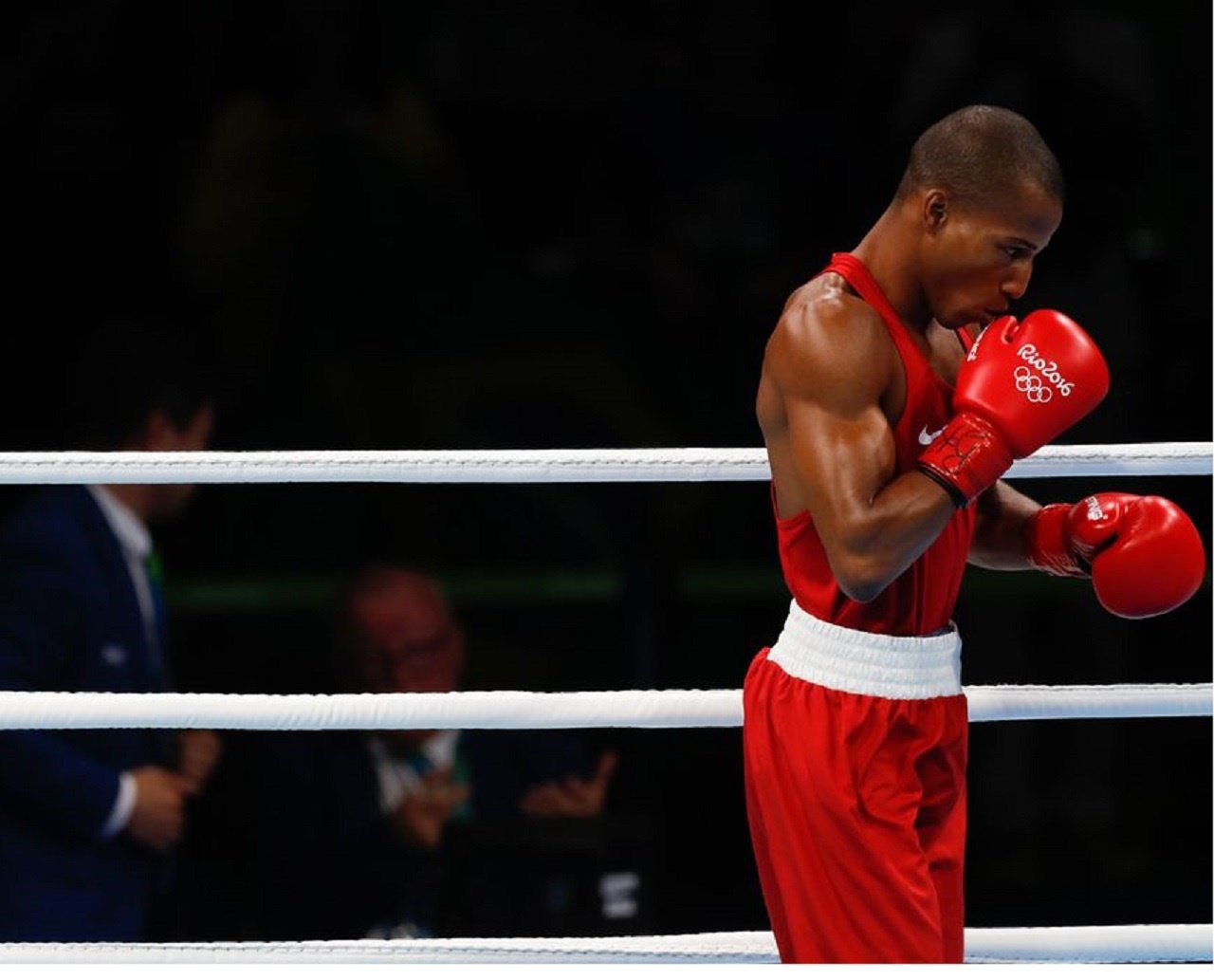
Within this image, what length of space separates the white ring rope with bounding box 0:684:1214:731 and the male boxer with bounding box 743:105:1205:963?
0.18 meters

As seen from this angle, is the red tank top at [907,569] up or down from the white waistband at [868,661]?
up

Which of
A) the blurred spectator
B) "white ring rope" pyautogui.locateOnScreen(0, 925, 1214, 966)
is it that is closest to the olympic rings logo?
"white ring rope" pyautogui.locateOnScreen(0, 925, 1214, 966)

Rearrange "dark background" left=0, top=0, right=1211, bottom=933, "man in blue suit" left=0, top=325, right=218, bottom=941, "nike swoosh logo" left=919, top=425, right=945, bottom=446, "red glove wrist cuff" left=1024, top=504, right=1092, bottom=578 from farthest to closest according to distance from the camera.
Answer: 1. "dark background" left=0, top=0, right=1211, bottom=933
2. "man in blue suit" left=0, top=325, right=218, bottom=941
3. "red glove wrist cuff" left=1024, top=504, right=1092, bottom=578
4. "nike swoosh logo" left=919, top=425, right=945, bottom=446

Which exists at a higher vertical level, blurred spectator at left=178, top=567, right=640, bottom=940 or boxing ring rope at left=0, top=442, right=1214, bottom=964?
boxing ring rope at left=0, top=442, right=1214, bottom=964

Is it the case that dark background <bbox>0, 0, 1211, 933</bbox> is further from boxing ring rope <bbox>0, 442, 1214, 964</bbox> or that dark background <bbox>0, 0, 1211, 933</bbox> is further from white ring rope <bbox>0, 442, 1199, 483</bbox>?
white ring rope <bbox>0, 442, 1199, 483</bbox>

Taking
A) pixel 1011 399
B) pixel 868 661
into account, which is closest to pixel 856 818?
pixel 868 661

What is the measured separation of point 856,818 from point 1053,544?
34cm

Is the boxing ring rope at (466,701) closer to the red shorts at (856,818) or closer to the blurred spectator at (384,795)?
the red shorts at (856,818)

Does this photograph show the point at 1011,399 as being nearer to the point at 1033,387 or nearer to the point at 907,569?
the point at 1033,387

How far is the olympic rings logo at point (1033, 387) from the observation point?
154 cm

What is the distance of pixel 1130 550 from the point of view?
5.49ft

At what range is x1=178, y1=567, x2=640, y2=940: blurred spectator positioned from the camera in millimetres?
2982

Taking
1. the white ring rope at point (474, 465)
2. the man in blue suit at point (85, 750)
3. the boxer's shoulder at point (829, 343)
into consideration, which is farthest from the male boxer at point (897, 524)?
the man in blue suit at point (85, 750)

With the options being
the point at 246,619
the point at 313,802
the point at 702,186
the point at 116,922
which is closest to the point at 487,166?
the point at 702,186
